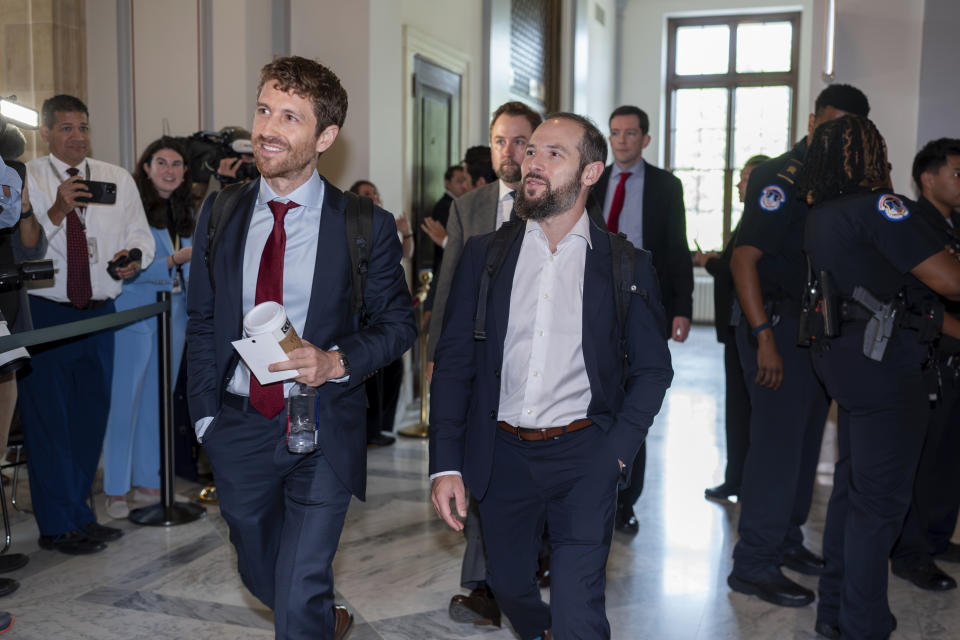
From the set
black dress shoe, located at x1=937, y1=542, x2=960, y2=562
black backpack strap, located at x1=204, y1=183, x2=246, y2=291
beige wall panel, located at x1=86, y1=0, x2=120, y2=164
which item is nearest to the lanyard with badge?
beige wall panel, located at x1=86, y1=0, x2=120, y2=164

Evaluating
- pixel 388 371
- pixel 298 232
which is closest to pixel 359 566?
pixel 298 232

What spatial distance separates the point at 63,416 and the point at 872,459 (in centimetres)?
308

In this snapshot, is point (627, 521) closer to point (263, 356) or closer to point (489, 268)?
point (489, 268)

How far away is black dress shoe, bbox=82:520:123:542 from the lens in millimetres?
4090

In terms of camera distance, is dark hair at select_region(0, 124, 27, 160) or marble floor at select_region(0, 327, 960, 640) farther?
dark hair at select_region(0, 124, 27, 160)

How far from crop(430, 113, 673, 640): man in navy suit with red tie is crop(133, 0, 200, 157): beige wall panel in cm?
406

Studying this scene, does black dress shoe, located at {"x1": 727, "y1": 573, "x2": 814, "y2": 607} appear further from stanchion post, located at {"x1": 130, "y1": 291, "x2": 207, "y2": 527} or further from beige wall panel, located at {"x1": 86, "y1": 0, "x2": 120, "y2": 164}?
beige wall panel, located at {"x1": 86, "y1": 0, "x2": 120, "y2": 164}

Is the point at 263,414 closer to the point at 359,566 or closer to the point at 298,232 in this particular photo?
the point at 298,232

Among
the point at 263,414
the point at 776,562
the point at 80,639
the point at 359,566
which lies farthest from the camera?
the point at 359,566

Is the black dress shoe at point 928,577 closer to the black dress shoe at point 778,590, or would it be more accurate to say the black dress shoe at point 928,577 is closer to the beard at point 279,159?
the black dress shoe at point 778,590

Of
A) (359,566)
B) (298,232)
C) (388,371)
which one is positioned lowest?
(359,566)

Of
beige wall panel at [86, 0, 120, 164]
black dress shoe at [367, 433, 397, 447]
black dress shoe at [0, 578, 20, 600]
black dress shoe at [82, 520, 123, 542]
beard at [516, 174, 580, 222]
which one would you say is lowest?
black dress shoe at [367, 433, 397, 447]

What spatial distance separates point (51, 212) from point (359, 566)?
6.17 feet

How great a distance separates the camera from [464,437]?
235cm
